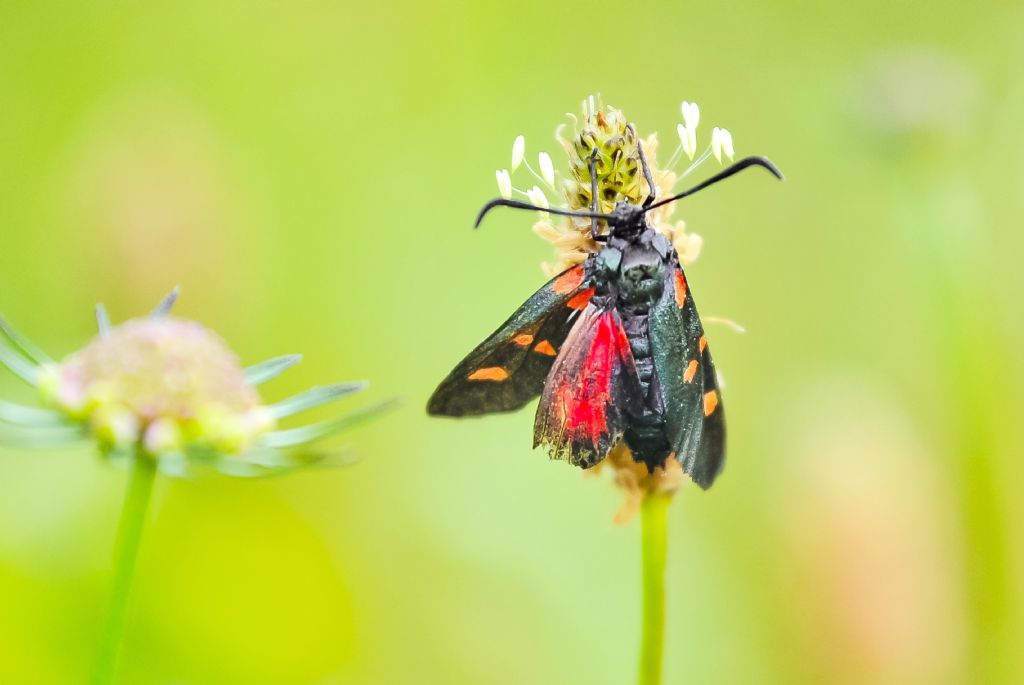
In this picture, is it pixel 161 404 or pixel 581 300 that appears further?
pixel 581 300

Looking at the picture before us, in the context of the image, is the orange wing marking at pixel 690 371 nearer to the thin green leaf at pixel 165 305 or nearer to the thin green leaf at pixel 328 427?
the thin green leaf at pixel 328 427

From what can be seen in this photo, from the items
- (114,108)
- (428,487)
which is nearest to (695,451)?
(428,487)

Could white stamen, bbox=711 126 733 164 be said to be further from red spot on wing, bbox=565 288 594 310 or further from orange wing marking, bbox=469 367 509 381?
orange wing marking, bbox=469 367 509 381

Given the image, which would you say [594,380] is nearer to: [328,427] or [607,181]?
[607,181]

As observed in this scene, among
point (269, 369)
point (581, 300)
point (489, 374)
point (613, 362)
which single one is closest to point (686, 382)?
point (613, 362)

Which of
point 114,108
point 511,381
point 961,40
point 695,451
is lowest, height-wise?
point 695,451

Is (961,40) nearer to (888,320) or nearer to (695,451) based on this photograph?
(888,320)

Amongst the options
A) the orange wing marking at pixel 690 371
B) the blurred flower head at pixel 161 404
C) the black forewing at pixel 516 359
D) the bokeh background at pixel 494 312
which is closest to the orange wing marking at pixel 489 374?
the black forewing at pixel 516 359
